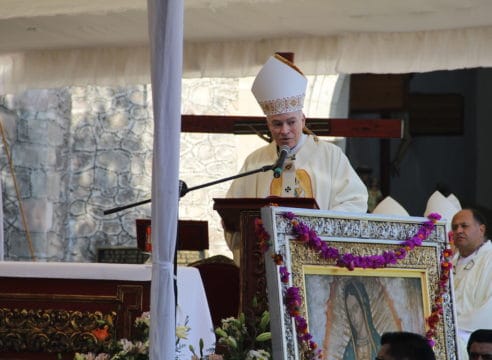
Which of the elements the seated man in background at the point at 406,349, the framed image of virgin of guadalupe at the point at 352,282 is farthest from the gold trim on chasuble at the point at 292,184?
the seated man in background at the point at 406,349

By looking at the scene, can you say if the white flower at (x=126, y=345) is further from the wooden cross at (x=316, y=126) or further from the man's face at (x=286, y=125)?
the wooden cross at (x=316, y=126)

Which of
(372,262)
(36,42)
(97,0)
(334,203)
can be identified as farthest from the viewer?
(36,42)

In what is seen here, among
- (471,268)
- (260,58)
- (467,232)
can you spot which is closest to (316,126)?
(260,58)

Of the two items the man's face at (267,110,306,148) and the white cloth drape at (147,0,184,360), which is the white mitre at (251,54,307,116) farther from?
the white cloth drape at (147,0,184,360)

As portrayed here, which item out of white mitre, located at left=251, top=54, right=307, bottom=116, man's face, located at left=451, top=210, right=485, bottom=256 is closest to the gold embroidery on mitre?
white mitre, located at left=251, top=54, right=307, bottom=116

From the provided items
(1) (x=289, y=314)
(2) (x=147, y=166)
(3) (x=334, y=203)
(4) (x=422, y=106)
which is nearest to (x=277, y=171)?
(1) (x=289, y=314)

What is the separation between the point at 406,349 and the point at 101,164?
32.6ft

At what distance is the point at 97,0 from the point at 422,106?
8674 millimetres

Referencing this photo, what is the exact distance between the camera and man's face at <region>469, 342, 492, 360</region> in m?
5.12

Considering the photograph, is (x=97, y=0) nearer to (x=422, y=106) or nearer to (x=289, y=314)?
(x=289, y=314)

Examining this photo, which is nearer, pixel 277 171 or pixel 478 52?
pixel 277 171

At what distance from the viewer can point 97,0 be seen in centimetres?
880

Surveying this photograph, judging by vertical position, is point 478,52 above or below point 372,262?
above

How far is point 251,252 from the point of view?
5430 millimetres
